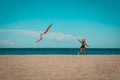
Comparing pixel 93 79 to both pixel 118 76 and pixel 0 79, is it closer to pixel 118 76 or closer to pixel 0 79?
pixel 118 76

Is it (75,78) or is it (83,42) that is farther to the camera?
(83,42)

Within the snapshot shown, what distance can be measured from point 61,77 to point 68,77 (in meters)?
0.25

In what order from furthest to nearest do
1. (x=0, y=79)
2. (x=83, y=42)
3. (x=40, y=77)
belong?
(x=83, y=42), (x=40, y=77), (x=0, y=79)

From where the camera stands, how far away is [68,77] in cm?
787

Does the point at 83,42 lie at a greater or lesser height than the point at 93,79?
greater

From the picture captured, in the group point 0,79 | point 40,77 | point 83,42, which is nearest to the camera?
point 0,79

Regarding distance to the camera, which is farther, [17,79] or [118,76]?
[118,76]

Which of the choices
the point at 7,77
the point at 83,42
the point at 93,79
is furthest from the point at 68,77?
the point at 83,42

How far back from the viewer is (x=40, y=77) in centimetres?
786

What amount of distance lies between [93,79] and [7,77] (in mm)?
2838

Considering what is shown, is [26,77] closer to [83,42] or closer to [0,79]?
[0,79]

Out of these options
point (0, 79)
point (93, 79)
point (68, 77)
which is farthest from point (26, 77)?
point (93, 79)

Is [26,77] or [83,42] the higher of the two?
[83,42]

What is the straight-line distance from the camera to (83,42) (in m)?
20.1
